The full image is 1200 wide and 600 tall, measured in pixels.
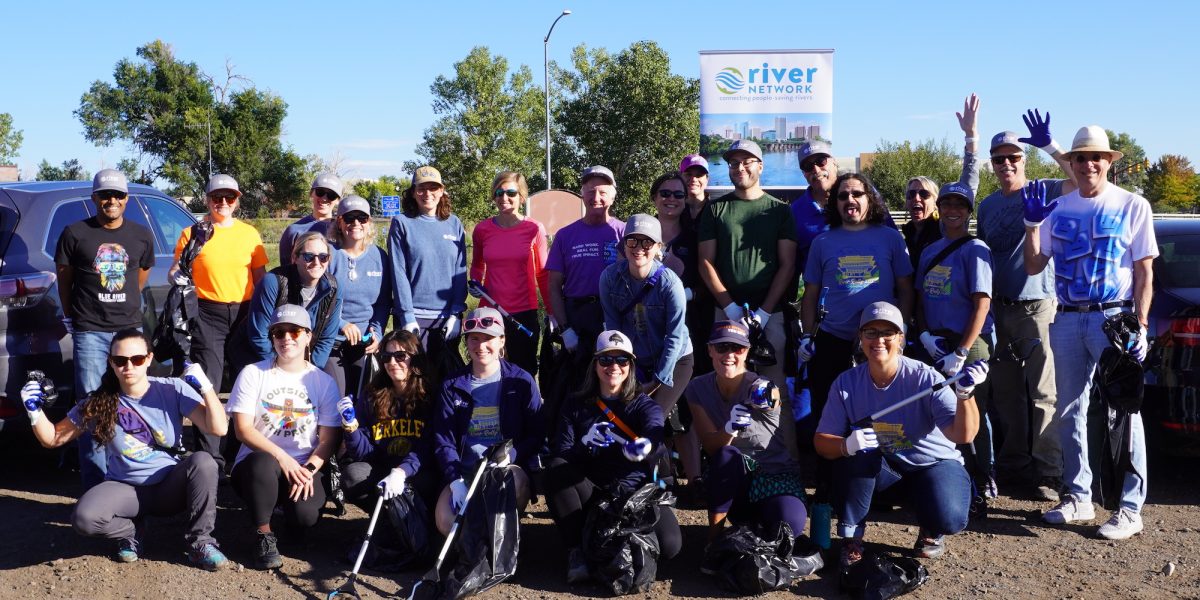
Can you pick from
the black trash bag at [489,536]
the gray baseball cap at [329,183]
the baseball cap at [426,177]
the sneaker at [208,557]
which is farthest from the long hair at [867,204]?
the sneaker at [208,557]

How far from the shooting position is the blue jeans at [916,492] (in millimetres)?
4617

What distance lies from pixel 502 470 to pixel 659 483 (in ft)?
2.43

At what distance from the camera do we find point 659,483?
15.3 feet

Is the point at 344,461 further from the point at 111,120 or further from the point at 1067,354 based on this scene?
the point at 111,120

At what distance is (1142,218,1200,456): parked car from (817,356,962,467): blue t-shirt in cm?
145

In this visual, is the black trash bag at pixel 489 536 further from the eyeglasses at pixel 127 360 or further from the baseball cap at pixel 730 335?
the eyeglasses at pixel 127 360

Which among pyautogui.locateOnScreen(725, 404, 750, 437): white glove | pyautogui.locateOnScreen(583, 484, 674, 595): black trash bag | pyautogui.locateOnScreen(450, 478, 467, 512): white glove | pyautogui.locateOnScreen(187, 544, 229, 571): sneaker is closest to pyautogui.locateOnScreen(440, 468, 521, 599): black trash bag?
pyautogui.locateOnScreen(450, 478, 467, 512): white glove

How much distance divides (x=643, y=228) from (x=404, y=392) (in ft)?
5.05

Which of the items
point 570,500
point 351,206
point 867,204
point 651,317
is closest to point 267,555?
point 570,500

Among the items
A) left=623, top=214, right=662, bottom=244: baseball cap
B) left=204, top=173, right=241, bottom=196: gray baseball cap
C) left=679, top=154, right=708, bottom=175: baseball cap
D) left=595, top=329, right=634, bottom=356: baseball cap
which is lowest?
left=595, top=329, right=634, bottom=356: baseball cap

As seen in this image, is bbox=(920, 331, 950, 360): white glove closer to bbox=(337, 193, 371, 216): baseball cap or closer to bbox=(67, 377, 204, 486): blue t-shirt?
bbox=(337, 193, 371, 216): baseball cap

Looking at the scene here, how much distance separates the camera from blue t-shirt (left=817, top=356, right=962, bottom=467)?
4.71m

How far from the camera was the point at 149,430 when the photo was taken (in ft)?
16.4

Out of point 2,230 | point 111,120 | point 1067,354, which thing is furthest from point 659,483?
point 111,120
